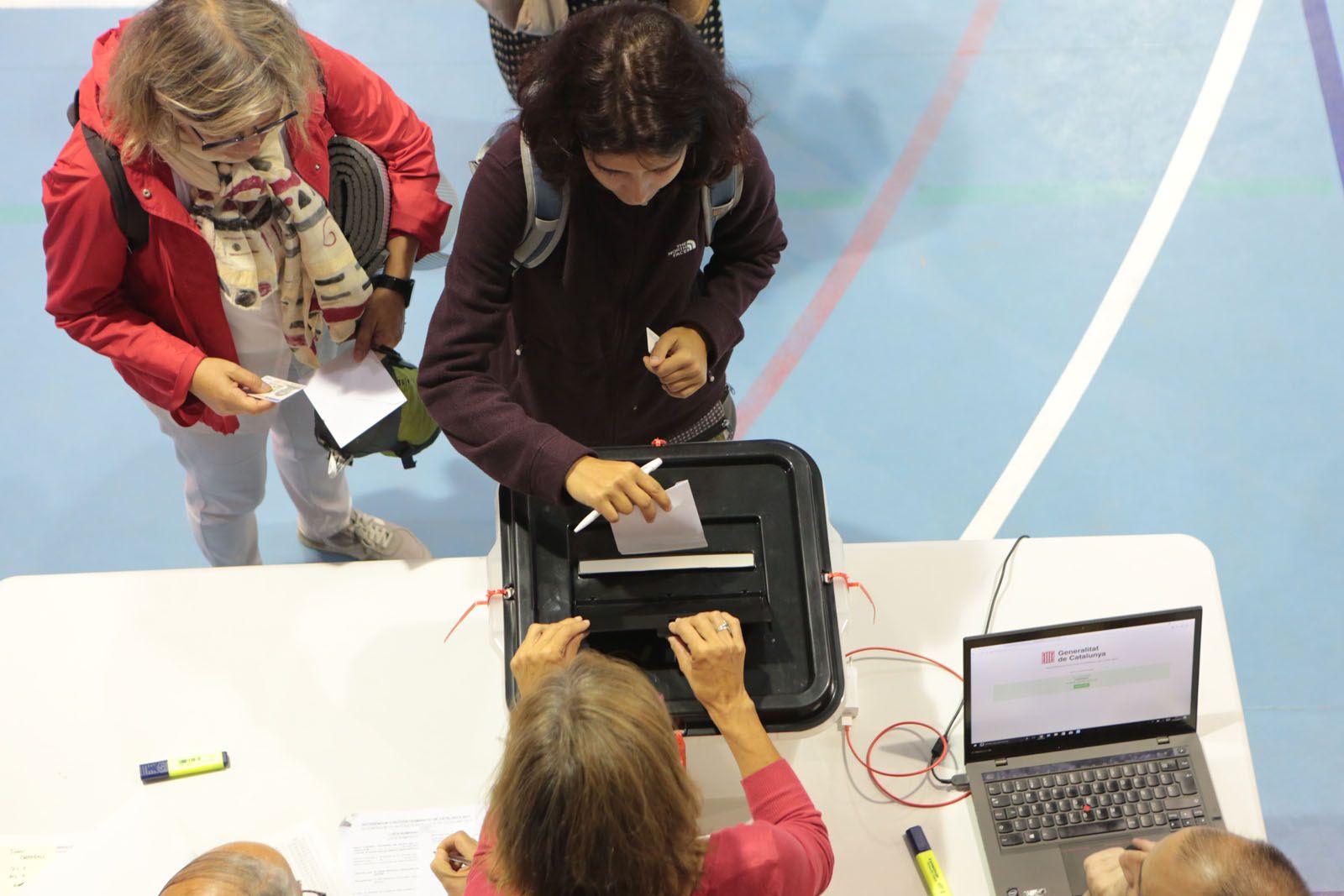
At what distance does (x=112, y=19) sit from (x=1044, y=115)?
337 centimetres

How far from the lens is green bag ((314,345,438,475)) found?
85.2 inches

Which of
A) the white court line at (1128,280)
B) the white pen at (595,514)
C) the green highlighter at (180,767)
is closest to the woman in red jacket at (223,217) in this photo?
the green highlighter at (180,767)

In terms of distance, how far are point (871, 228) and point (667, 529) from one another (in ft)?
7.77

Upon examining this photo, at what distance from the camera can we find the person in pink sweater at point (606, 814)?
119 centimetres

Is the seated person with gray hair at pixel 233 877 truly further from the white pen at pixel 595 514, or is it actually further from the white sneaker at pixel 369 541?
the white sneaker at pixel 369 541

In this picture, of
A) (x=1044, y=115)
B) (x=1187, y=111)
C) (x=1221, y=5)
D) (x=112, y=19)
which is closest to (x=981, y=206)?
(x=1044, y=115)

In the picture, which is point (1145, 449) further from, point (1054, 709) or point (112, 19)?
point (112, 19)

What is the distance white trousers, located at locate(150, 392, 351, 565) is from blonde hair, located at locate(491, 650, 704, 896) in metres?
1.29

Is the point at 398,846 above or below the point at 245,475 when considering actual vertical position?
below

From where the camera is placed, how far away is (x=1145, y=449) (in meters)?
3.21

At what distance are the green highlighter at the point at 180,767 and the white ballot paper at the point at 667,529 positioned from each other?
0.76 metres

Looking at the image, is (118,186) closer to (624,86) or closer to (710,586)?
(624,86)

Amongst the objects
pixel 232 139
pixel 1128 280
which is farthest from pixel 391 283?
pixel 1128 280

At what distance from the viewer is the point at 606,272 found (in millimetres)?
1778
